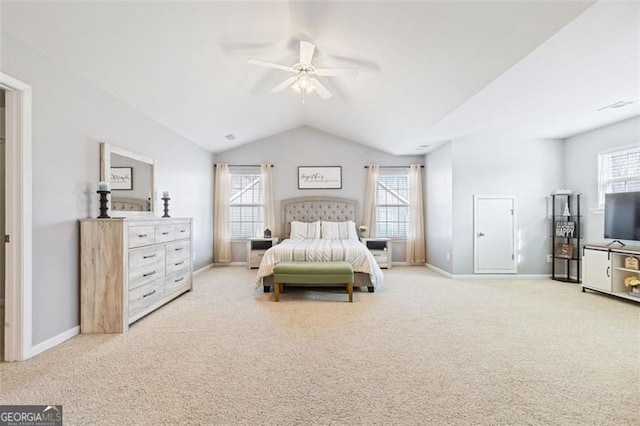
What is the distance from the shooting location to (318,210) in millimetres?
7152

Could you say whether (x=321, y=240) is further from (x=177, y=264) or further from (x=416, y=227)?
(x=177, y=264)

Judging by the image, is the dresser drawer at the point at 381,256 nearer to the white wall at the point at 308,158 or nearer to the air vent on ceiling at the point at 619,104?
the white wall at the point at 308,158

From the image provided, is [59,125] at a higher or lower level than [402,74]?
lower

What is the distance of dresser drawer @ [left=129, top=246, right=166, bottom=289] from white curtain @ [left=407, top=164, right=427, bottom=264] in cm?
517

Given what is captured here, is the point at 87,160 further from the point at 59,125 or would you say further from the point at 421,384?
the point at 421,384

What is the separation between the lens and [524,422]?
176cm

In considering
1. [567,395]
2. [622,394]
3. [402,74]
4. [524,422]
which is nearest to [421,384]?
[524,422]

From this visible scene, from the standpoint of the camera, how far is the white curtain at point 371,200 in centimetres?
711

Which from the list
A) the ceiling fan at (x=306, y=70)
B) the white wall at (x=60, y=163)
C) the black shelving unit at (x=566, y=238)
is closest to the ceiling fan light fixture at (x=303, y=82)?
the ceiling fan at (x=306, y=70)

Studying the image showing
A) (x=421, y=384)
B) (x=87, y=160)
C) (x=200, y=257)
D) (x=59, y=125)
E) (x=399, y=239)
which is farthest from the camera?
(x=399, y=239)

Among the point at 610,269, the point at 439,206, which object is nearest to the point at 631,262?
the point at 610,269

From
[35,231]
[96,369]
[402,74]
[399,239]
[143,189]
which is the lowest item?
[96,369]

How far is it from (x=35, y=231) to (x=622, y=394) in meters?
4.58

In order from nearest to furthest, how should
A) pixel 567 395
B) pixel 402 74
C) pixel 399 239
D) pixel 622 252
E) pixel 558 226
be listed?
pixel 567 395
pixel 402 74
pixel 622 252
pixel 558 226
pixel 399 239
